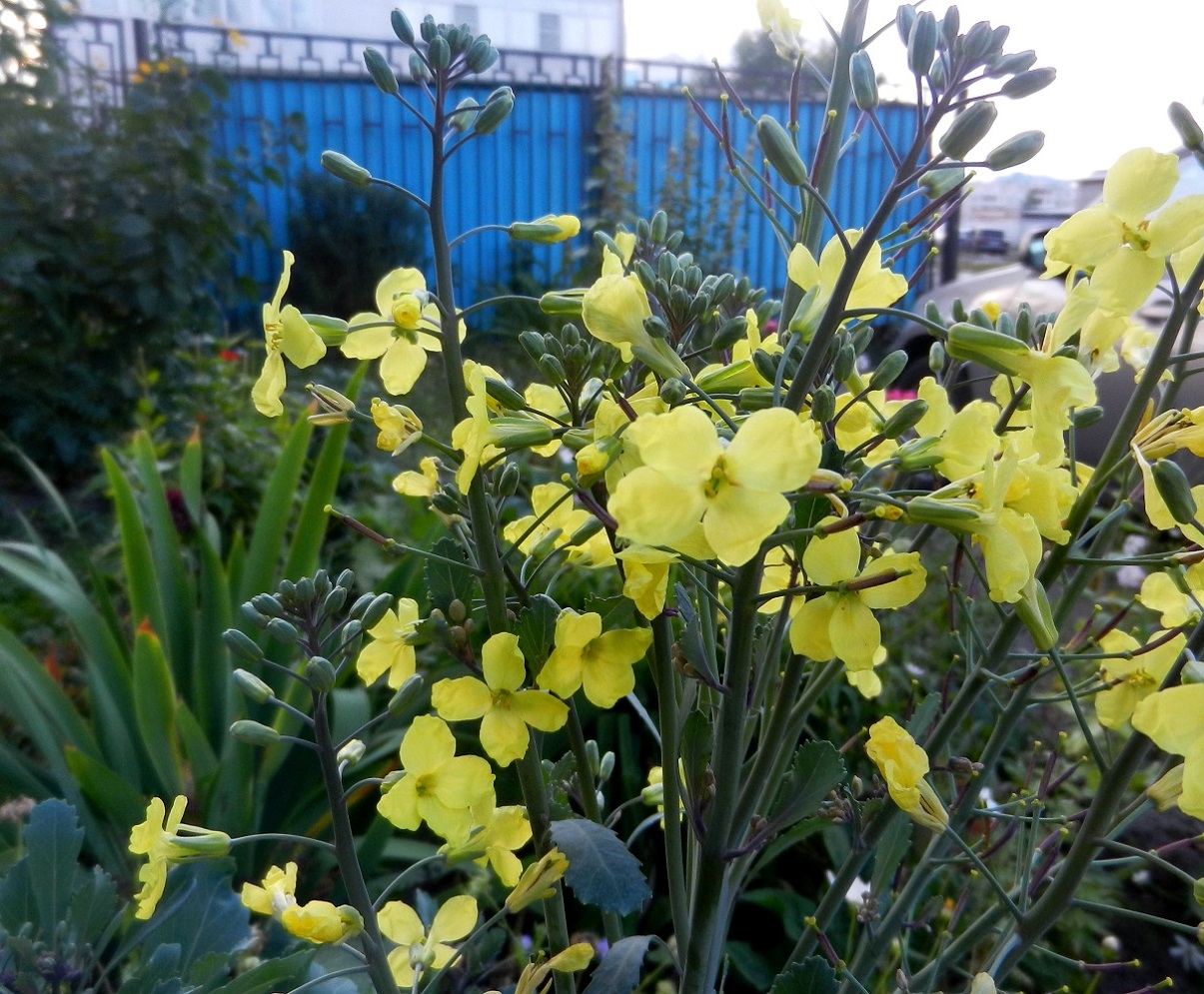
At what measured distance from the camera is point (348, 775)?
143 centimetres

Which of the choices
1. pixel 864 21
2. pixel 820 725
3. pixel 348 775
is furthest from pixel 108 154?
pixel 864 21

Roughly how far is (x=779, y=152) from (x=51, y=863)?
67 centimetres

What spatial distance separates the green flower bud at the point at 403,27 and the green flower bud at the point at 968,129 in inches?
11.1

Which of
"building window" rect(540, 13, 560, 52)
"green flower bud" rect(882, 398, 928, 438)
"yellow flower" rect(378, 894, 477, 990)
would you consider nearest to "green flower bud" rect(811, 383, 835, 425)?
"green flower bud" rect(882, 398, 928, 438)

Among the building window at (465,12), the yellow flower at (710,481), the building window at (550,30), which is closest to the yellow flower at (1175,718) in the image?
the yellow flower at (710,481)

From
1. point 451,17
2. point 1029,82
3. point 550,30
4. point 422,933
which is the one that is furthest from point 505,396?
point 550,30

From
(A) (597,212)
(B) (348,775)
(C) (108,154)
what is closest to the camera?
(B) (348,775)

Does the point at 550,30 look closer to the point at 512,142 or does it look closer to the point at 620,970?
the point at 512,142

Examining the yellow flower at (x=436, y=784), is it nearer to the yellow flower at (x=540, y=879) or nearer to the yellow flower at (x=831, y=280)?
the yellow flower at (x=540, y=879)

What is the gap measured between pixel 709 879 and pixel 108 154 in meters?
2.98

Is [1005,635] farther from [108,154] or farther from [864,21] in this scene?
[108,154]

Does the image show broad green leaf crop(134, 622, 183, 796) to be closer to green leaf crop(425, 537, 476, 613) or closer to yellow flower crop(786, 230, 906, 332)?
green leaf crop(425, 537, 476, 613)

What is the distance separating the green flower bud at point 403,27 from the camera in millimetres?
486

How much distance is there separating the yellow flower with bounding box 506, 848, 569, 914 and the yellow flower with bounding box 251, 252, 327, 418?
0.27 m
